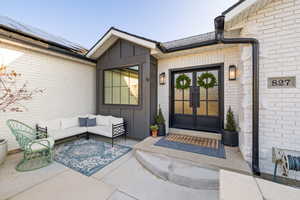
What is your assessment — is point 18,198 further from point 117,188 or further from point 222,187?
point 222,187

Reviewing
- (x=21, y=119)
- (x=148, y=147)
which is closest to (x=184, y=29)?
(x=148, y=147)

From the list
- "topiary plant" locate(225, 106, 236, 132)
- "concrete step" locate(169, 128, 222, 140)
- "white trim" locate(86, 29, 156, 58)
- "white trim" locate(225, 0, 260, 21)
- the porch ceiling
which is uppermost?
"white trim" locate(86, 29, 156, 58)

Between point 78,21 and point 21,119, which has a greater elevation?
point 78,21

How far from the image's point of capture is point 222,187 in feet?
4.31

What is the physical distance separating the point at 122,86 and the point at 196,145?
344 cm

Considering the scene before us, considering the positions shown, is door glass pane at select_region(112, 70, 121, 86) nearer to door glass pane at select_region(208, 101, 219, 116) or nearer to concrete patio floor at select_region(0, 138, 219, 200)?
concrete patio floor at select_region(0, 138, 219, 200)

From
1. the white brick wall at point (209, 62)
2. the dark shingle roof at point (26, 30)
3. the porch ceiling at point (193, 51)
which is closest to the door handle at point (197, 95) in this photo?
the white brick wall at point (209, 62)

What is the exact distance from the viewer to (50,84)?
4176 mm

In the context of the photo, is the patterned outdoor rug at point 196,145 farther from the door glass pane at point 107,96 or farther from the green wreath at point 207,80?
the door glass pane at point 107,96

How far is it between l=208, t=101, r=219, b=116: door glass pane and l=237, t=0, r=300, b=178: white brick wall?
170cm

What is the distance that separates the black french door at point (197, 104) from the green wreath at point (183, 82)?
0.35ft

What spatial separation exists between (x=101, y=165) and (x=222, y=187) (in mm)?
2521

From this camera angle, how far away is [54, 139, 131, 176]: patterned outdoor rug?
2773 millimetres

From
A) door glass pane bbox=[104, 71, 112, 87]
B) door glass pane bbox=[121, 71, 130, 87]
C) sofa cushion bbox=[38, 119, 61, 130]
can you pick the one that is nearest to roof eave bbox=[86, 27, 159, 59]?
door glass pane bbox=[104, 71, 112, 87]
